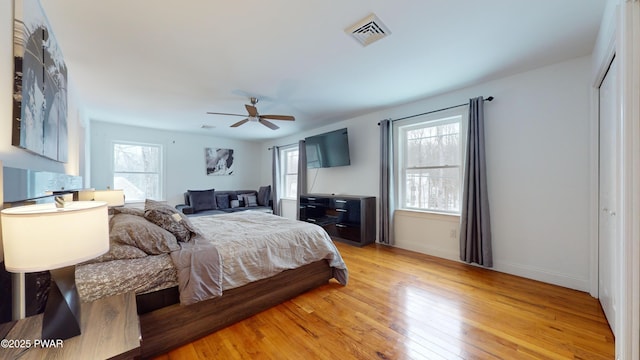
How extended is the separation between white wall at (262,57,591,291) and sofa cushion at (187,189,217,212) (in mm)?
4949

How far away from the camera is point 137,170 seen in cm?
533

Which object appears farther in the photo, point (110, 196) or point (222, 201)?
point (222, 201)

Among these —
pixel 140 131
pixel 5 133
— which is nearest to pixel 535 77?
pixel 5 133

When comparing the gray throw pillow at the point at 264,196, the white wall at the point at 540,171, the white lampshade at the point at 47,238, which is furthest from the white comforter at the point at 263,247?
the gray throw pillow at the point at 264,196

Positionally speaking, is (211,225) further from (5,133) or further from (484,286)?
(484,286)

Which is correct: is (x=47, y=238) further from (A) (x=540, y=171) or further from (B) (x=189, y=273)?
(A) (x=540, y=171)

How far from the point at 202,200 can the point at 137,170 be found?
4.92 feet

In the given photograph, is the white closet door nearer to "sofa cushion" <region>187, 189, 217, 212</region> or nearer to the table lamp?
the table lamp

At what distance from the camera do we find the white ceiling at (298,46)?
174cm

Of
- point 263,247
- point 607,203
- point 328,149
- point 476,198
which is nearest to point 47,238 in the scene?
point 263,247

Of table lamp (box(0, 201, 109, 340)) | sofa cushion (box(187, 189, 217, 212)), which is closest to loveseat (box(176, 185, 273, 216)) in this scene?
sofa cushion (box(187, 189, 217, 212))

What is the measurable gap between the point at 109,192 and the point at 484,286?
173 inches

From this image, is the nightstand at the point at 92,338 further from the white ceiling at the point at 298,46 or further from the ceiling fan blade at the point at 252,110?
the ceiling fan blade at the point at 252,110

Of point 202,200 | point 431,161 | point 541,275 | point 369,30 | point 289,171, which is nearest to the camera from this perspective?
point 369,30
